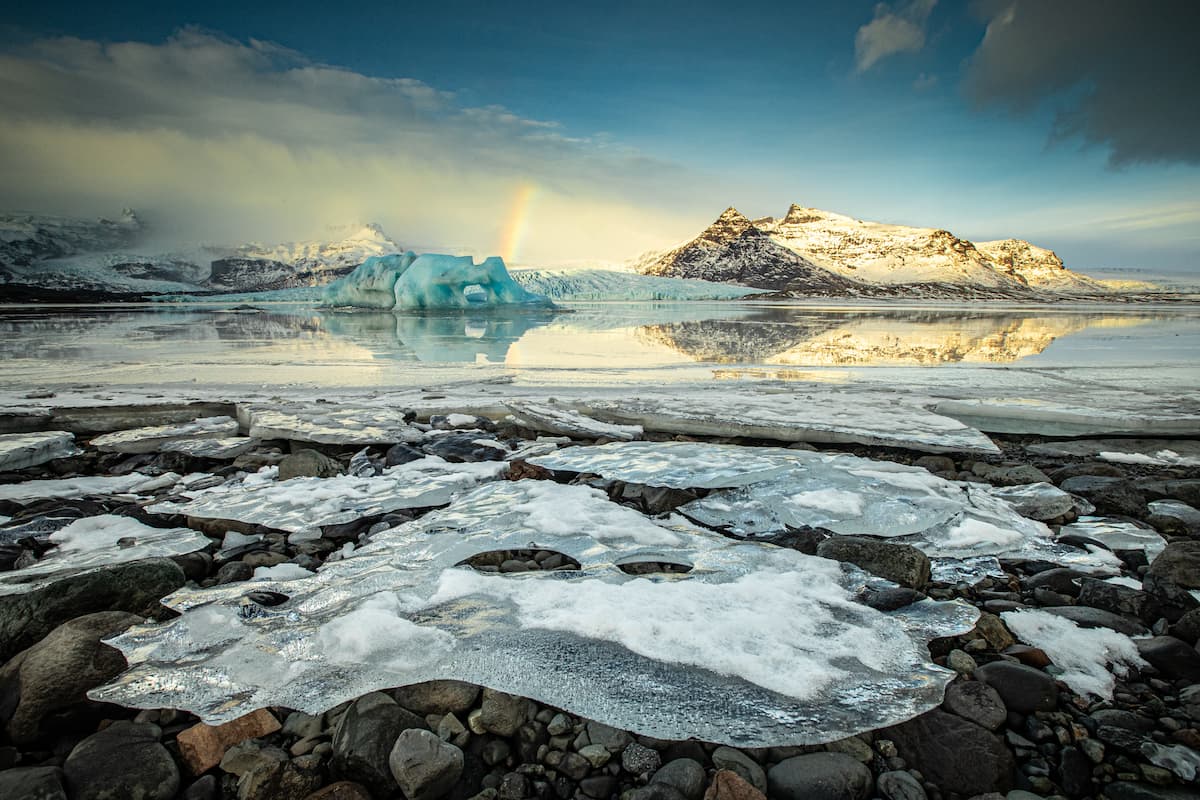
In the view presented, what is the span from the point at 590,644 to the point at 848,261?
506ft

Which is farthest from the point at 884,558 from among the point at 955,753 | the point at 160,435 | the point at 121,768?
the point at 160,435

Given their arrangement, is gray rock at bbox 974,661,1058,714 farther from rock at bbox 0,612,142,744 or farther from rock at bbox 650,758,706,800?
rock at bbox 0,612,142,744

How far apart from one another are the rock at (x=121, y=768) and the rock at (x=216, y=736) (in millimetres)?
35

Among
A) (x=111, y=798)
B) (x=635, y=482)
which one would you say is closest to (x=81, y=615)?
(x=111, y=798)

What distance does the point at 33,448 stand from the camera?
3453mm

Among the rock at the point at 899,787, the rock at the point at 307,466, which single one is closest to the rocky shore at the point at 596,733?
the rock at the point at 899,787

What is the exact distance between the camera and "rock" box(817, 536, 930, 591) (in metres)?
2.07

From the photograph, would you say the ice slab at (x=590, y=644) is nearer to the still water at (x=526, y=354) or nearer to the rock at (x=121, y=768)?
the rock at (x=121, y=768)

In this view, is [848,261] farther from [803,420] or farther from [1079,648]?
[1079,648]

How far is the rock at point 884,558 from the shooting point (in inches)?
81.3

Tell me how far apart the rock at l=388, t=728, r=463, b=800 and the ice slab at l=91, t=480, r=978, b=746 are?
21 centimetres

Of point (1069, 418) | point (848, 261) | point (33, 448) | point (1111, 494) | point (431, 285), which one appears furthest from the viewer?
point (848, 261)

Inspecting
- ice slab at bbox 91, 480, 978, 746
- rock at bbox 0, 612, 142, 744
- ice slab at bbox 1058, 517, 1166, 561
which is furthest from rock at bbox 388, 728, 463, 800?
ice slab at bbox 1058, 517, 1166, 561

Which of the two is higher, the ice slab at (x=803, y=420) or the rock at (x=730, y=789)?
the ice slab at (x=803, y=420)
